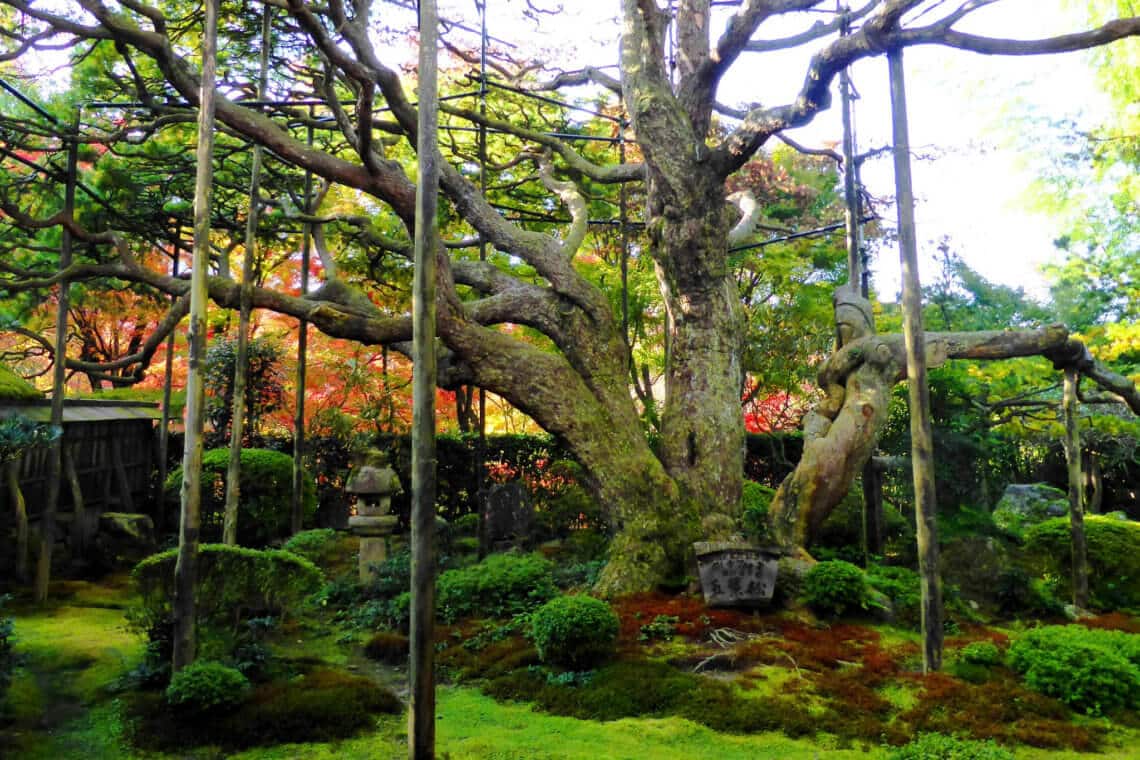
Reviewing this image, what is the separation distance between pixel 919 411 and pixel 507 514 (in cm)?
636

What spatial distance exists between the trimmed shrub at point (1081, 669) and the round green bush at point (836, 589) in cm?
157

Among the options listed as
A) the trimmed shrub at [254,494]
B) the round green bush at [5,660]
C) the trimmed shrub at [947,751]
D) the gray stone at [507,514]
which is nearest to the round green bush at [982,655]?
the trimmed shrub at [947,751]

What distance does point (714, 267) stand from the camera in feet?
29.2

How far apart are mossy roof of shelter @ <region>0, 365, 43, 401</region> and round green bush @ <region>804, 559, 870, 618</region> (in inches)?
374

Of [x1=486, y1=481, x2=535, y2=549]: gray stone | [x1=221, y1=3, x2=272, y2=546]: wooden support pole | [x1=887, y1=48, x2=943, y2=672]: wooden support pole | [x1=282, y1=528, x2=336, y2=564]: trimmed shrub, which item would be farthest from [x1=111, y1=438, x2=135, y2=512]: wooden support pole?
[x1=887, y1=48, x2=943, y2=672]: wooden support pole

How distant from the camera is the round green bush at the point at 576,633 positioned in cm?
585

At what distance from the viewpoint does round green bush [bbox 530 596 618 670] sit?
5.85 m

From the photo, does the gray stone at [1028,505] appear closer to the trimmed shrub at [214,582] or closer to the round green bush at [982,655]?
the round green bush at [982,655]

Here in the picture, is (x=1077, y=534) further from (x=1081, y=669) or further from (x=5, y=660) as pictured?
(x=5, y=660)

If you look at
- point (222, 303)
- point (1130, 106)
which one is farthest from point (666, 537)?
point (1130, 106)

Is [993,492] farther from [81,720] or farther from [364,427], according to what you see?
[81,720]

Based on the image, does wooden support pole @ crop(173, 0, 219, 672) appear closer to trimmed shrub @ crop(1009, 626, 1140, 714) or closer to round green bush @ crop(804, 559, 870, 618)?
round green bush @ crop(804, 559, 870, 618)

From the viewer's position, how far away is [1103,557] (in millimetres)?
8164

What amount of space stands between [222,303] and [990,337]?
8843 millimetres
